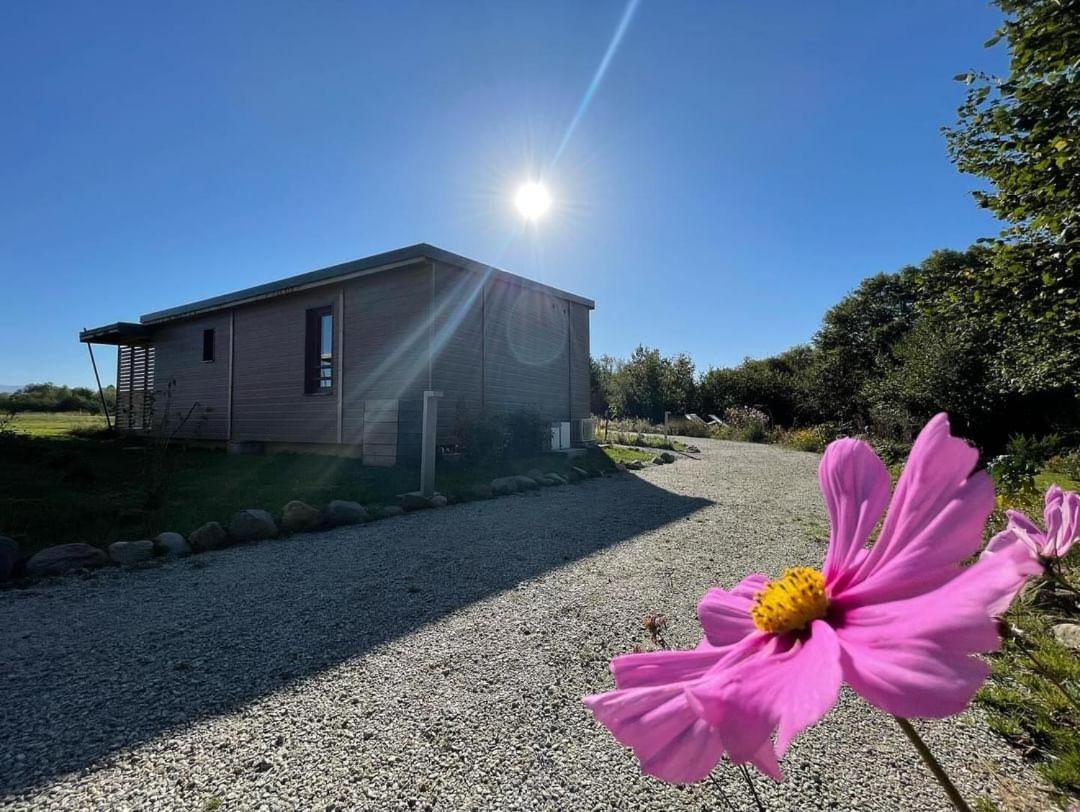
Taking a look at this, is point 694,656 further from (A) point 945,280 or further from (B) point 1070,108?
(A) point 945,280

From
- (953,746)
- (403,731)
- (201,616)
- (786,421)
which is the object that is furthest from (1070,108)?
(786,421)

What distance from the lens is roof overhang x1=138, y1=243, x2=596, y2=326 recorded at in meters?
7.93

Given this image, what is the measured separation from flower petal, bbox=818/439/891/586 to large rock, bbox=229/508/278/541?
480 centimetres

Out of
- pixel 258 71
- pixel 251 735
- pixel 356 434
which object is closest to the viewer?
pixel 251 735

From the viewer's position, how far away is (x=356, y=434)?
8.62 m

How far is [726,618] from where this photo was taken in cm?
47

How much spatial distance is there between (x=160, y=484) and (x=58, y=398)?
30688 millimetres

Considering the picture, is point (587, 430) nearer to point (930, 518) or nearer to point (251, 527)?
point (251, 527)

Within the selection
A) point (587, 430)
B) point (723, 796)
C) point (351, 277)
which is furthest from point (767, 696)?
point (587, 430)

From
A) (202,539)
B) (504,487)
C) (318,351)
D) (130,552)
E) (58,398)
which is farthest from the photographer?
(58,398)

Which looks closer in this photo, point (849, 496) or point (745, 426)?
point (849, 496)

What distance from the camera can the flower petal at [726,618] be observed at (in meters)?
0.46

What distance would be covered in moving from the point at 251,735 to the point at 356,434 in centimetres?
718

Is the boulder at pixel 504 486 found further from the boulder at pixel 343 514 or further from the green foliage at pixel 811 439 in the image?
the green foliage at pixel 811 439
